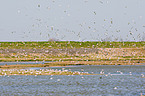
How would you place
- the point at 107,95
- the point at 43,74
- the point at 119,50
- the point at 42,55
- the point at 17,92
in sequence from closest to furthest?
the point at 107,95 → the point at 17,92 → the point at 43,74 → the point at 42,55 → the point at 119,50

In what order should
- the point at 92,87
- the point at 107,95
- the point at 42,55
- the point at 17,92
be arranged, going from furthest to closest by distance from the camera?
the point at 42,55, the point at 92,87, the point at 17,92, the point at 107,95

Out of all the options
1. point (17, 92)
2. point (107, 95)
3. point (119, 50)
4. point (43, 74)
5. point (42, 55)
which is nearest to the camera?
point (107, 95)

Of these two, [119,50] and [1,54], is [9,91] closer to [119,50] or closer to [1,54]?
[1,54]

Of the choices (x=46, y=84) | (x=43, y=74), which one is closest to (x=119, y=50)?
(x=43, y=74)

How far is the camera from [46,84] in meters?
32.6

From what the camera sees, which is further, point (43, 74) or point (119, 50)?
point (119, 50)

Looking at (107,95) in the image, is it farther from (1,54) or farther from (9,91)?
(1,54)

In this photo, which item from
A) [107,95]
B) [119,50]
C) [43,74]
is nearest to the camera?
[107,95]

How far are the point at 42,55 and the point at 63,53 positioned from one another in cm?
671

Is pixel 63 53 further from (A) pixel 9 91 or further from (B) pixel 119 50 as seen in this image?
(A) pixel 9 91

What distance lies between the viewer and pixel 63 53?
9750 cm

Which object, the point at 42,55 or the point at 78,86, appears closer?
the point at 78,86

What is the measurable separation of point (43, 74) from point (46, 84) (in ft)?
27.5

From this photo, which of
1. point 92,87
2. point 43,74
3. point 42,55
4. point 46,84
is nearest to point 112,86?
point 92,87
